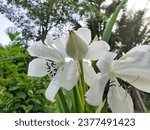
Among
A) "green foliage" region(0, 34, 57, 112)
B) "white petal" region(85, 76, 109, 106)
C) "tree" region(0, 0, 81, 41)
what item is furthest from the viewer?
"tree" region(0, 0, 81, 41)

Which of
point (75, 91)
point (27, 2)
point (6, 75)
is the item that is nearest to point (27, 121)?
point (75, 91)

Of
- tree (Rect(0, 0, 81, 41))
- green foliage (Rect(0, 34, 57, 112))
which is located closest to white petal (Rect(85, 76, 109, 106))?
green foliage (Rect(0, 34, 57, 112))

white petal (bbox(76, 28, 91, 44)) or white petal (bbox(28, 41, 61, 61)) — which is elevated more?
white petal (bbox(76, 28, 91, 44))

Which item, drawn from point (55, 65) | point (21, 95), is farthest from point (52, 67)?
point (21, 95)

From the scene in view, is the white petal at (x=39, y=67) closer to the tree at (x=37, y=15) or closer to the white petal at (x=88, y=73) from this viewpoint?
the white petal at (x=88, y=73)

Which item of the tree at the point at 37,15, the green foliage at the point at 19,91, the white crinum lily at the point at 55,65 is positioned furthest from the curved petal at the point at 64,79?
the tree at the point at 37,15

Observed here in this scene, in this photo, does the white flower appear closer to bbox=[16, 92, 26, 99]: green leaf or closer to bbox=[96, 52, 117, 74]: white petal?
bbox=[96, 52, 117, 74]: white petal
